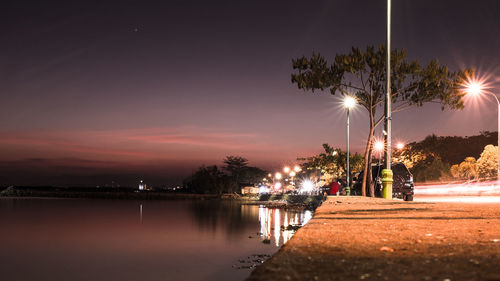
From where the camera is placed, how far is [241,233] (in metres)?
40.7

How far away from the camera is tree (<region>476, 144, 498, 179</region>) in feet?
187

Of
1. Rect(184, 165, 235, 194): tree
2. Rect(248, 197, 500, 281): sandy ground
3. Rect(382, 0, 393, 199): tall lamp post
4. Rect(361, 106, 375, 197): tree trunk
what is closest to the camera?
Rect(248, 197, 500, 281): sandy ground

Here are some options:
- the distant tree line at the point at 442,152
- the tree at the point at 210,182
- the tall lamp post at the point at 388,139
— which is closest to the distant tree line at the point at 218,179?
the tree at the point at 210,182

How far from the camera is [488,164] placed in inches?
2261

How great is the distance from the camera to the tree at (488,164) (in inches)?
2245

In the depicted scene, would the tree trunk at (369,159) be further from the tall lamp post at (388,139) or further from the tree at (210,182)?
the tree at (210,182)

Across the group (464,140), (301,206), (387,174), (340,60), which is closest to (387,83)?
(387,174)

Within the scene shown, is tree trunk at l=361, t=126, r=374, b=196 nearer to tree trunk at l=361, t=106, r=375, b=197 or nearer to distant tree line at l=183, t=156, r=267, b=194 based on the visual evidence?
tree trunk at l=361, t=106, r=375, b=197

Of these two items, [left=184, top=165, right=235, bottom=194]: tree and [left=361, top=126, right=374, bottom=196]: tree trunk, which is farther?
[left=184, top=165, right=235, bottom=194]: tree

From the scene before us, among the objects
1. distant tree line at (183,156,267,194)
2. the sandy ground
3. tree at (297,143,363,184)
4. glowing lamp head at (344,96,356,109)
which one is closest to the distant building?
distant tree line at (183,156,267,194)

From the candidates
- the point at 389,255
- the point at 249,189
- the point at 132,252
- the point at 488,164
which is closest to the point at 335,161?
the point at 488,164

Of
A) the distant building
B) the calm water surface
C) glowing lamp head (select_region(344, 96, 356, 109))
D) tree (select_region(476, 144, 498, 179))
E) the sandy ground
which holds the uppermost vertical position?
glowing lamp head (select_region(344, 96, 356, 109))

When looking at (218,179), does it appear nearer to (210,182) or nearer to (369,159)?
(210,182)

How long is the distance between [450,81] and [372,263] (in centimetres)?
3138
